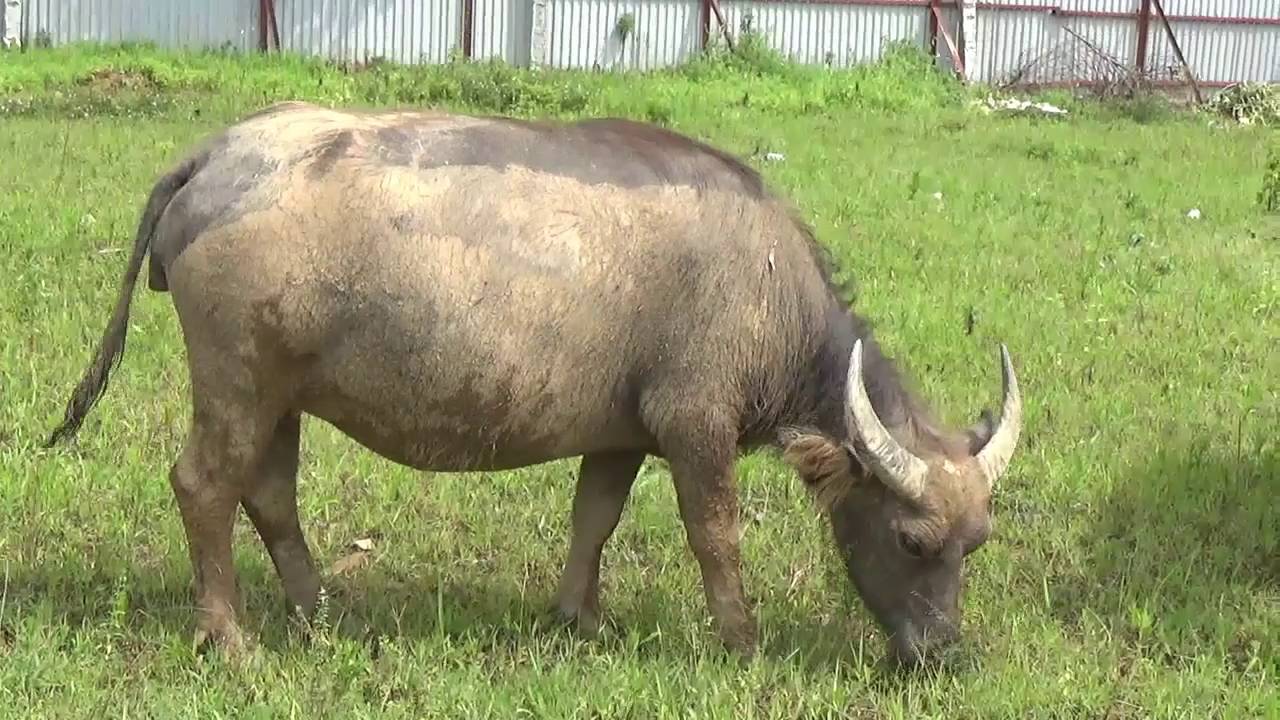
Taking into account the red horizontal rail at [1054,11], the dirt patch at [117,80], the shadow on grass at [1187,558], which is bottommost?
the shadow on grass at [1187,558]

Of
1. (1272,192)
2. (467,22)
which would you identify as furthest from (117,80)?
(1272,192)

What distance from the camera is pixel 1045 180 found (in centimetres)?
1287

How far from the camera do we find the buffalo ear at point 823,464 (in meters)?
4.79

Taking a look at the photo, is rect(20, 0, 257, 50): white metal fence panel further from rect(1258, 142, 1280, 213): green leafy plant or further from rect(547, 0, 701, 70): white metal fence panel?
rect(1258, 142, 1280, 213): green leafy plant

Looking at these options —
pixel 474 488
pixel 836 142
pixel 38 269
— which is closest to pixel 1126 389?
pixel 474 488

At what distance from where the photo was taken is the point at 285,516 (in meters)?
5.01

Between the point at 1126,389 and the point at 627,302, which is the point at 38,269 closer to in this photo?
the point at 627,302

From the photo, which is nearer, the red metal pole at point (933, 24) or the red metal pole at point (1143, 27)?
the red metal pole at point (933, 24)

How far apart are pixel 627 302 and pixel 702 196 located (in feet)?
1.38

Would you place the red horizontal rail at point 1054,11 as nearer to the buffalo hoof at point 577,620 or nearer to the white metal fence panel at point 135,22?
the white metal fence panel at point 135,22

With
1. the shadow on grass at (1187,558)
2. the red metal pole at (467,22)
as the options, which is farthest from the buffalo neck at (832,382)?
the red metal pole at (467,22)

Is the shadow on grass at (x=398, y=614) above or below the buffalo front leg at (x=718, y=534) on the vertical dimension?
below

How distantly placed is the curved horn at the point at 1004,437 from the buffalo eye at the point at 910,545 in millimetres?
303

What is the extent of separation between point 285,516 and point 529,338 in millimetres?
1072
